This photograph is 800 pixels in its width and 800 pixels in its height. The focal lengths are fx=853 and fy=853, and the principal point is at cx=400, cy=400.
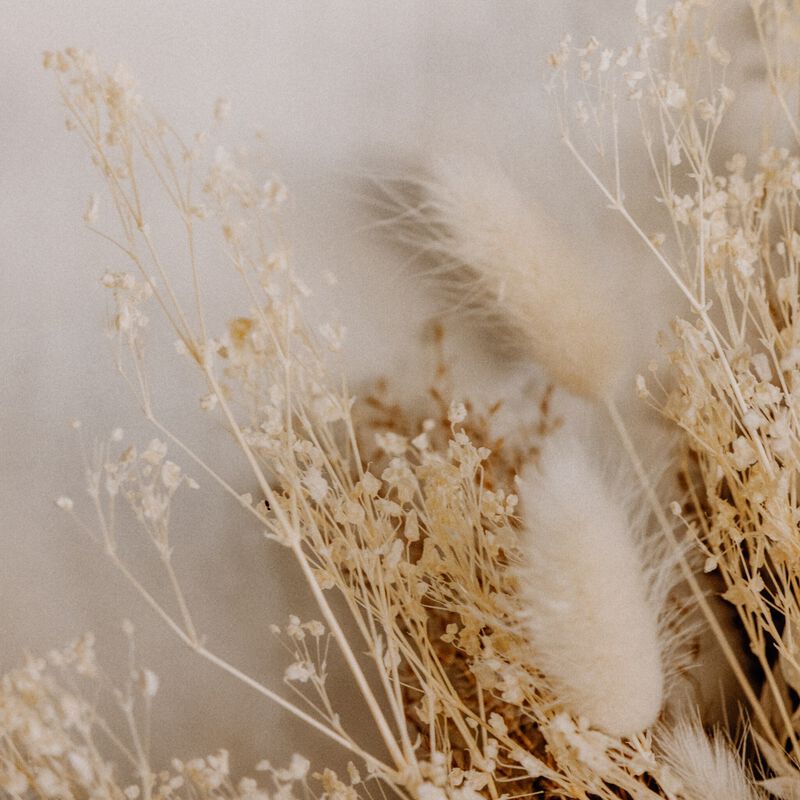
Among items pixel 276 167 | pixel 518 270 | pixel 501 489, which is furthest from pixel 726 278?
pixel 276 167

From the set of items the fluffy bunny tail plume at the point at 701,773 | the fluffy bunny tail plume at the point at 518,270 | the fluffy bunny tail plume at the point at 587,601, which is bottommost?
the fluffy bunny tail plume at the point at 701,773

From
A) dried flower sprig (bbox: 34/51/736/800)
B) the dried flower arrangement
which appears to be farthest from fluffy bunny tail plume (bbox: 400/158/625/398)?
dried flower sprig (bbox: 34/51/736/800)

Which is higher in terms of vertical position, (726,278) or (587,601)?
(726,278)

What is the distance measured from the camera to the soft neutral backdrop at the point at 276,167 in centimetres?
87

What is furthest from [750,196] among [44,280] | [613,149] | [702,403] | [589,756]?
[44,280]

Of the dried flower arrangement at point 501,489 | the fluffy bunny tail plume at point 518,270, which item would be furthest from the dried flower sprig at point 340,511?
the fluffy bunny tail plume at point 518,270

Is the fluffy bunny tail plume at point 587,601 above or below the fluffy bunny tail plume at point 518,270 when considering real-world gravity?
below

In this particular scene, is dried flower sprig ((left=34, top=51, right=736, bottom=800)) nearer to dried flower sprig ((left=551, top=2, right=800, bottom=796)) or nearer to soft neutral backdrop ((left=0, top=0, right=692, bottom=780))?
soft neutral backdrop ((left=0, top=0, right=692, bottom=780))

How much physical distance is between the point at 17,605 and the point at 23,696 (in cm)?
28

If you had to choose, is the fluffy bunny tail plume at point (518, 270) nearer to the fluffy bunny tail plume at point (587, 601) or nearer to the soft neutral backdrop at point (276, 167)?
the soft neutral backdrop at point (276, 167)

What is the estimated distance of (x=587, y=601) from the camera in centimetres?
69

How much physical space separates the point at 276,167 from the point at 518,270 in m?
0.28

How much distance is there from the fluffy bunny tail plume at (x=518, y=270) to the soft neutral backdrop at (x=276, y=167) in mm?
48

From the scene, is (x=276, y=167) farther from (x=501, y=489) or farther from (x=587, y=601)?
(x=587, y=601)
